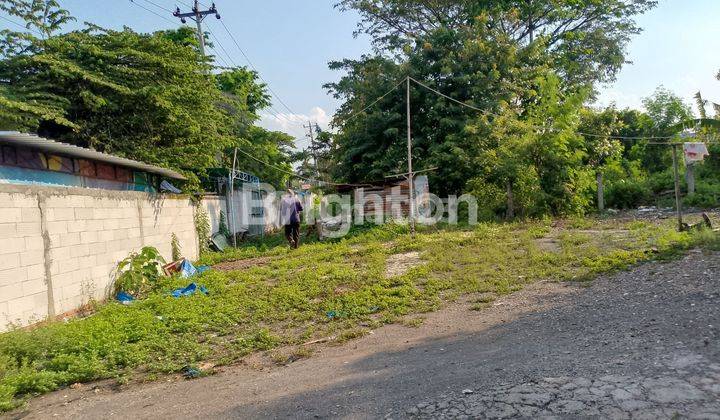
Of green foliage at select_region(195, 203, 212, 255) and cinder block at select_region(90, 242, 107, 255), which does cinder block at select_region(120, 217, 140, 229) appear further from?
green foliage at select_region(195, 203, 212, 255)

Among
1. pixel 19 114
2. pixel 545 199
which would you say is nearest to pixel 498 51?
pixel 545 199

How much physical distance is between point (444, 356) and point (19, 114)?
30.1 feet

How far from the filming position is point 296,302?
6543mm

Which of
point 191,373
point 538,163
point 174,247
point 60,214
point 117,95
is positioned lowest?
point 191,373

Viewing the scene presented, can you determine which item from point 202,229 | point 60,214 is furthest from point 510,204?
point 60,214

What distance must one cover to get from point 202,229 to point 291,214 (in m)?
2.43

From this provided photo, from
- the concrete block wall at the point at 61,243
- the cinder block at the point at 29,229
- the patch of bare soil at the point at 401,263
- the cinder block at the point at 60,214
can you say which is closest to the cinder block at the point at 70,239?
the concrete block wall at the point at 61,243

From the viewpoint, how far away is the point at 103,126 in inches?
439

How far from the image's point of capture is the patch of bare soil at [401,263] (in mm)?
8086

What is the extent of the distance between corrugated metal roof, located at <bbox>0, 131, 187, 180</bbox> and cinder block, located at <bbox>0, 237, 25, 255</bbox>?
1.75 meters

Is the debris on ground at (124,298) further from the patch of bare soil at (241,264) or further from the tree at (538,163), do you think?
the tree at (538,163)

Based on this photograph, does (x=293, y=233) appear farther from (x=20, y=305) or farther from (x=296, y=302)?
(x=20, y=305)

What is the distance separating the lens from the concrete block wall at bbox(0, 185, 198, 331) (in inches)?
213

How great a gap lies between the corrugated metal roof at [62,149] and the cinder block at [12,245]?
5.74 feet
